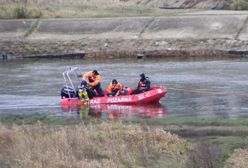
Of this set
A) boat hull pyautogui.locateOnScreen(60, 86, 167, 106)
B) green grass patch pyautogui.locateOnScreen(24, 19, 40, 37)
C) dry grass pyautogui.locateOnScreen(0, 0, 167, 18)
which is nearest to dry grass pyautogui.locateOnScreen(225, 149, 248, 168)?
boat hull pyautogui.locateOnScreen(60, 86, 167, 106)

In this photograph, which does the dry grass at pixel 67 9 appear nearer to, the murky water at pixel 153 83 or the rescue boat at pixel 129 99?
the murky water at pixel 153 83

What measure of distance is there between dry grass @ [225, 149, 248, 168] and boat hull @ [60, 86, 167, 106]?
12.5m

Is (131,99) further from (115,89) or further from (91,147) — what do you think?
(91,147)

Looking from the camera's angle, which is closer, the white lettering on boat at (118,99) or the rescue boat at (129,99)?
the rescue boat at (129,99)

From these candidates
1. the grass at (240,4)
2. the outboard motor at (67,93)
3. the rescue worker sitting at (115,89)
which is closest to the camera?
the rescue worker sitting at (115,89)

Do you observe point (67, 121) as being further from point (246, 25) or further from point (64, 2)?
point (64, 2)

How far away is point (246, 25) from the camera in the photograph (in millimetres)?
55656

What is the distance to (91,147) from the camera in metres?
20.9

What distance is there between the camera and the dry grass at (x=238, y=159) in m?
19.0

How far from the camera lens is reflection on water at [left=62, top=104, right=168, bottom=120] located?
1190 inches

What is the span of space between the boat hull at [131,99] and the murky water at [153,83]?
37 centimetres

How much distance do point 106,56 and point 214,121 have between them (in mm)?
28229

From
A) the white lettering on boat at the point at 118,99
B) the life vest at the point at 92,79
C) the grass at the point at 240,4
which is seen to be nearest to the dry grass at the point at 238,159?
the white lettering on boat at the point at 118,99

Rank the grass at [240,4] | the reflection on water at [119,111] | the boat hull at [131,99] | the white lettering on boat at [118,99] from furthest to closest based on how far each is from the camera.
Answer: the grass at [240,4] → the white lettering on boat at [118,99] → the boat hull at [131,99] → the reflection on water at [119,111]
